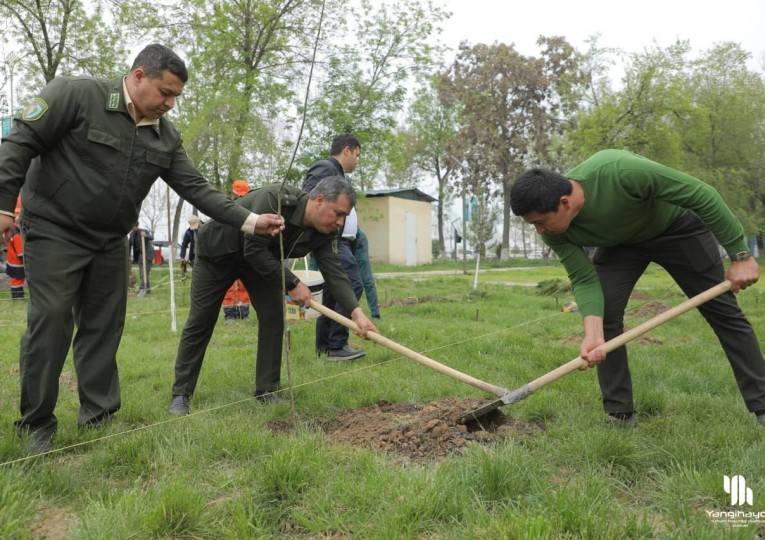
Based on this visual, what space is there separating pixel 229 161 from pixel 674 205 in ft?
45.7

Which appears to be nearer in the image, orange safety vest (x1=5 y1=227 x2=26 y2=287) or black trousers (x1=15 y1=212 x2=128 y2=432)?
black trousers (x1=15 y1=212 x2=128 y2=432)

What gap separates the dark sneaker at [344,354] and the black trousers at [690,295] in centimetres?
257

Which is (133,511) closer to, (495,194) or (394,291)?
(394,291)

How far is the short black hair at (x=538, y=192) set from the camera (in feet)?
9.93

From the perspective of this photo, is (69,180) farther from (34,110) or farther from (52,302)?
(52,302)

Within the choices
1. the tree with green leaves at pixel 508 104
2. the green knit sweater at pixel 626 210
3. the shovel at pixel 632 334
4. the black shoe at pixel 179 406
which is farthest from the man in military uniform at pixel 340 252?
the tree with green leaves at pixel 508 104

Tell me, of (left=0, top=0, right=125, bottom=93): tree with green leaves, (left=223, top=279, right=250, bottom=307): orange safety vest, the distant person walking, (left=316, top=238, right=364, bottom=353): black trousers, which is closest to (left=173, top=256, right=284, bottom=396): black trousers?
(left=316, top=238, right=364, bottom=353): black trousers

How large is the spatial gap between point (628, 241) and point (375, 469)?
210 cm

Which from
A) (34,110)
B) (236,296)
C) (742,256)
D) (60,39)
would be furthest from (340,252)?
(60,39)

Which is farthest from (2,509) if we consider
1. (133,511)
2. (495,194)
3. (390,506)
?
(495,194)

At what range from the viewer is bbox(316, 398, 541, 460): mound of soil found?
10.5ft

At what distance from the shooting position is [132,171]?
326cm

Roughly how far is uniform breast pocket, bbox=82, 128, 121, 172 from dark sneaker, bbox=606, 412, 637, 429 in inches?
132

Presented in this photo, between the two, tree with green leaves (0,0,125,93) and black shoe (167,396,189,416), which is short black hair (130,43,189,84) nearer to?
black shoe (167,396,189,416)
